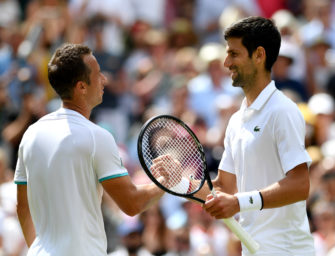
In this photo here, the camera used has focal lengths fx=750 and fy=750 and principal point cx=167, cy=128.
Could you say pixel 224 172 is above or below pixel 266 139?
below

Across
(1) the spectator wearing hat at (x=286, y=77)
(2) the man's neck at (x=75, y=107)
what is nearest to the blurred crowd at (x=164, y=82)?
(1) the spectator wearing hat at (x=286, y=77)

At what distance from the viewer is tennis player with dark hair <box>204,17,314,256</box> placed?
437 cm

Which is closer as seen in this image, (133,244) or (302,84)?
(133,244)

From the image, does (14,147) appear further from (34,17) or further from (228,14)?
(228,14)

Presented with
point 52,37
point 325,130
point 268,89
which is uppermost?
point 268,89

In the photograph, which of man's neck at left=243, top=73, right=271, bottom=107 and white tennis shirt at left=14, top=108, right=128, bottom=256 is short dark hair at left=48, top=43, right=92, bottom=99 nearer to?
white tennis shirt at left=14, top=108, right=128, bottom=256

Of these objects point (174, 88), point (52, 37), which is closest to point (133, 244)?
point (174, 88)

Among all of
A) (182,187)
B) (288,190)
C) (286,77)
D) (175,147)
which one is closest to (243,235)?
(288,190)

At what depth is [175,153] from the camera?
185 inches

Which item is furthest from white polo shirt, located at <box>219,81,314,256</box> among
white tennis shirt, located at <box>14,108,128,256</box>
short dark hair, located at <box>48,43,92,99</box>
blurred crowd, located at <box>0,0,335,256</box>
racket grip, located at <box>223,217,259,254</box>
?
blurred crowd, located at <box>0,0,335,256</box>

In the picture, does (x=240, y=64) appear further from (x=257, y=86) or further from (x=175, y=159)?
(x=175, y=159)

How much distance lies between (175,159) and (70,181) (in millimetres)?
689

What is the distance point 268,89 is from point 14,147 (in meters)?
5.43

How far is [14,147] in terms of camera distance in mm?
9484
